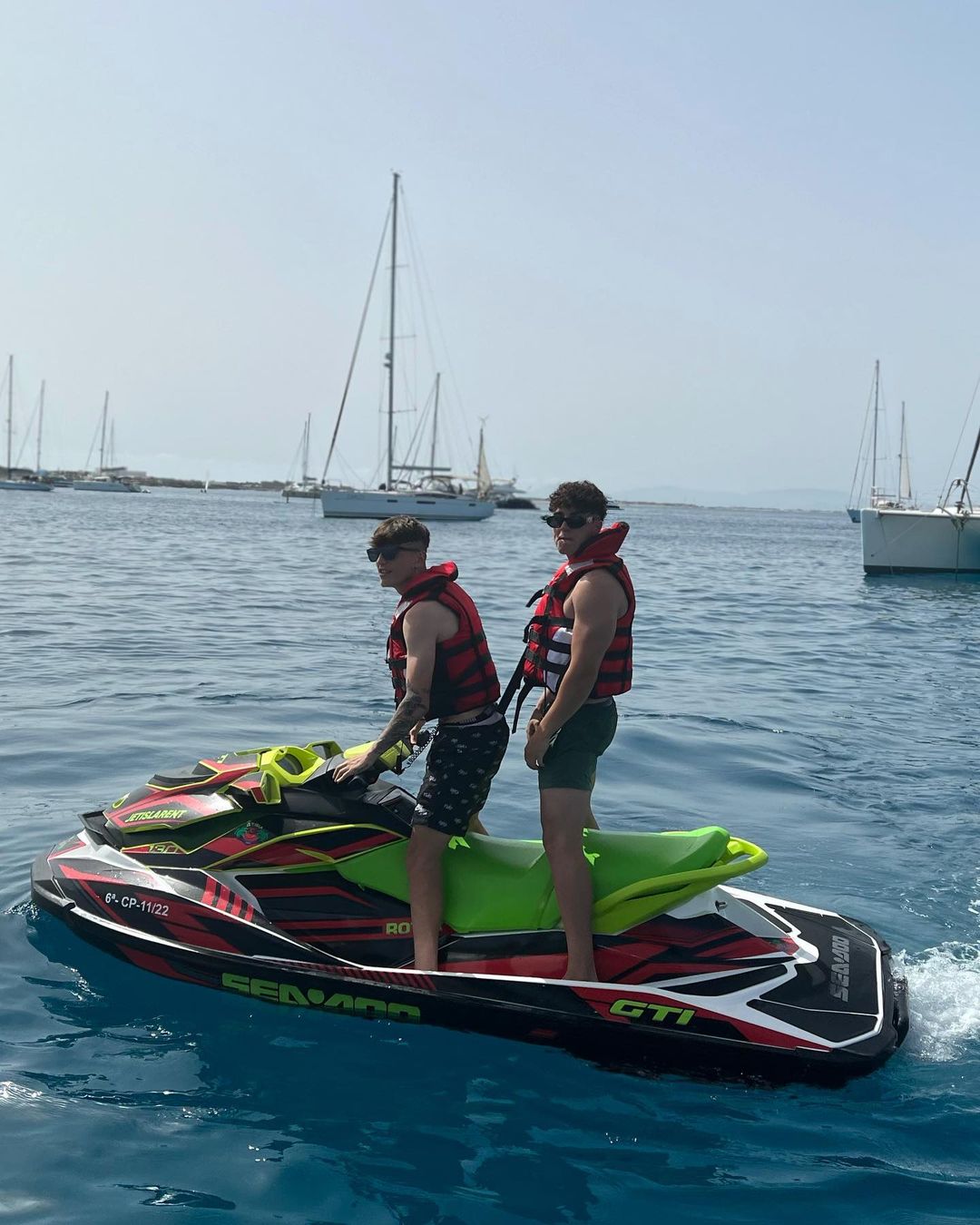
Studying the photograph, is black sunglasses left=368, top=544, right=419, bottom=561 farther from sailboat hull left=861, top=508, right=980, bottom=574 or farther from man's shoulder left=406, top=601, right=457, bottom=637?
sailboat hull left=861, top=508, right=980, bottom=574

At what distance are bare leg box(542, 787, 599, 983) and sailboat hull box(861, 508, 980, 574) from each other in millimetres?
26964

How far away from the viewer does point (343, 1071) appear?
13.7ft

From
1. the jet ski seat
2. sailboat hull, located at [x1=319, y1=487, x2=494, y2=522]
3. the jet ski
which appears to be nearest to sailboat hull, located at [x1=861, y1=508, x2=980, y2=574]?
the jet ski

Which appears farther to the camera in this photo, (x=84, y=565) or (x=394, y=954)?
(x=84, y=565)

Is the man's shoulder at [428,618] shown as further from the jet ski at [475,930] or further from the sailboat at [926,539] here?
the sailboat at [926,539]

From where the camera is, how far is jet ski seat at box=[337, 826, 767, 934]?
169 inches

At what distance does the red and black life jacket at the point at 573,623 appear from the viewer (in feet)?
13.8

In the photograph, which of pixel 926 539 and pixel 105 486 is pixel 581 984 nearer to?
pixel 926 539

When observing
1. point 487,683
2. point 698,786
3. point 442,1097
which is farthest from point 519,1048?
point 698,786

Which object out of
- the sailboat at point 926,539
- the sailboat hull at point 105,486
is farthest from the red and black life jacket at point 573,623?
the sailboat hull at point 105,486

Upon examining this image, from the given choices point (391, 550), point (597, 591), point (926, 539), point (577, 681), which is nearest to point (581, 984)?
point (577, 681)

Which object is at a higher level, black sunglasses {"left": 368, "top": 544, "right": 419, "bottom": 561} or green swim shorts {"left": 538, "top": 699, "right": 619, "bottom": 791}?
black sunglasses {"left": 368, "top": 544, "right": 419, "bottom": 561}

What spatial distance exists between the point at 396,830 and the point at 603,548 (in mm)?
1417

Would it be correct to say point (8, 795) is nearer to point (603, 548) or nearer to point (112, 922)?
point (112, 922)
